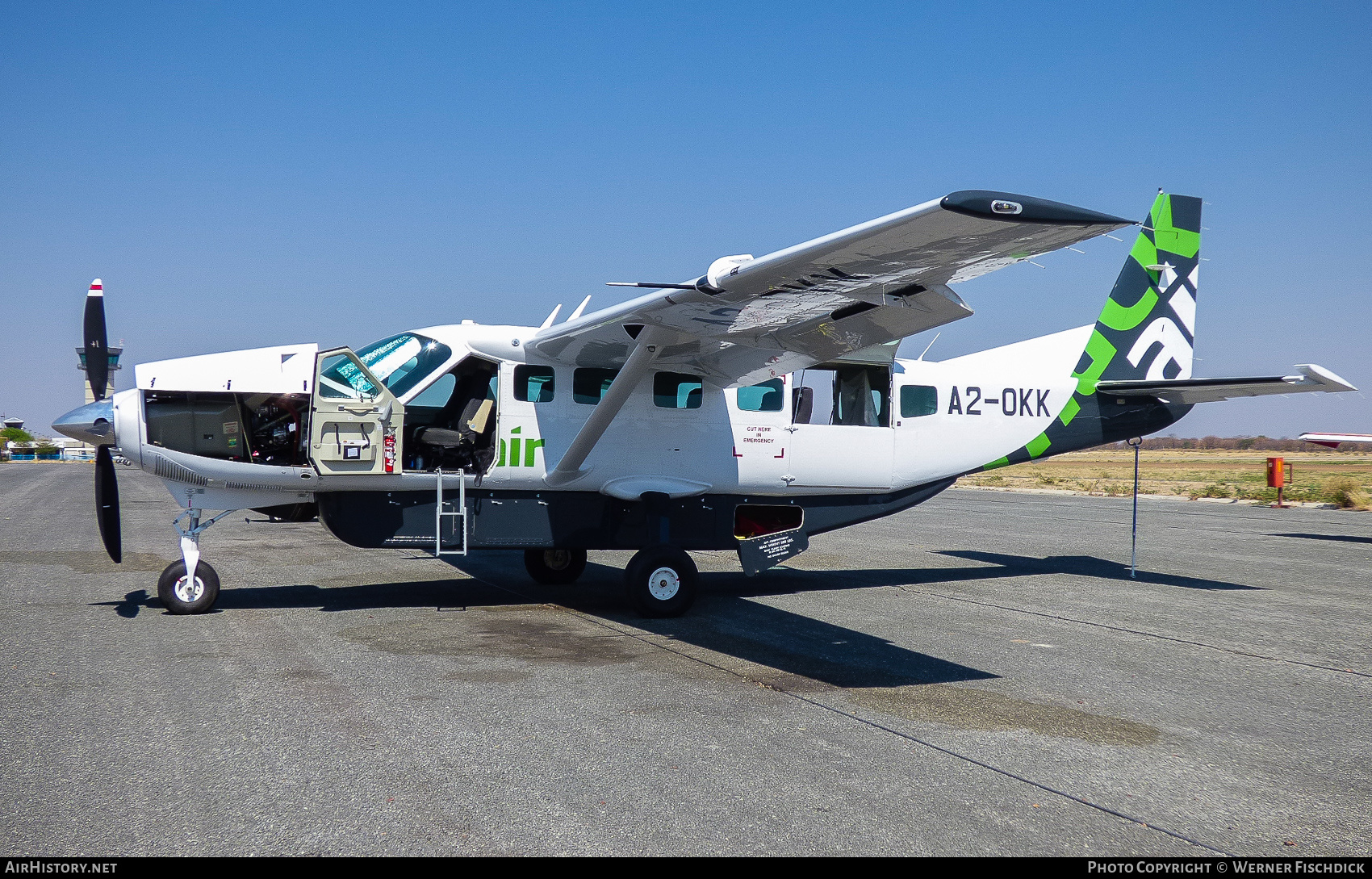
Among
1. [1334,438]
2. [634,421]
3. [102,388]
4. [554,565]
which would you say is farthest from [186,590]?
[1334,438]

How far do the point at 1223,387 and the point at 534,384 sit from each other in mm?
8614

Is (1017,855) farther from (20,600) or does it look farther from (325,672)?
(20,600)

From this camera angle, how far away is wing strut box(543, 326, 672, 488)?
820 cm

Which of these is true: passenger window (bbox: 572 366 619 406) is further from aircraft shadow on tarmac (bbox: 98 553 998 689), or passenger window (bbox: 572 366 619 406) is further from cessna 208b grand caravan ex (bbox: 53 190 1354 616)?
aircraft shadow on tarmac (bbox: 98 553 998 689)

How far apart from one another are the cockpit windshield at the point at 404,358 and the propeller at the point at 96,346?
8.04ft

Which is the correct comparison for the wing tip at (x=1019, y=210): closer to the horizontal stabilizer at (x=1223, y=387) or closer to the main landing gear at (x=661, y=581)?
the main landing gear at (x=661, y=581)

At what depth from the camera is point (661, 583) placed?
361 inches

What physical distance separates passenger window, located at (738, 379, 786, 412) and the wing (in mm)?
414

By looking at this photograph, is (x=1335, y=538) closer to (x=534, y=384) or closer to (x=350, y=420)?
(x=534, y=384)

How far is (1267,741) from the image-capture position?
534cm

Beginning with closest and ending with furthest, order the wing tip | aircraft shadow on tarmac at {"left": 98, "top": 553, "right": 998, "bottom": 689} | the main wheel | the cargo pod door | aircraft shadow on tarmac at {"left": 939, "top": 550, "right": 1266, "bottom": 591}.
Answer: the wing tip, aircraft shadow on tarmac at {"left": 98, "top": 553, "right": 998, "bottom": 689}, the cargo pod door, the main wheel, aircraft shadow on tarmac at {"left": 939, "top": 550, "right": 1266, "bottom": 591}

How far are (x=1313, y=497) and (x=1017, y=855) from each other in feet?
117

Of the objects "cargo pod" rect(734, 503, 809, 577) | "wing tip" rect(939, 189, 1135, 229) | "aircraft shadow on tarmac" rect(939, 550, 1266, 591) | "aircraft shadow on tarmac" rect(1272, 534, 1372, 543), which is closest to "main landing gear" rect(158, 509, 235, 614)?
"cargo pod" rect(734, 503, 809, 577)
